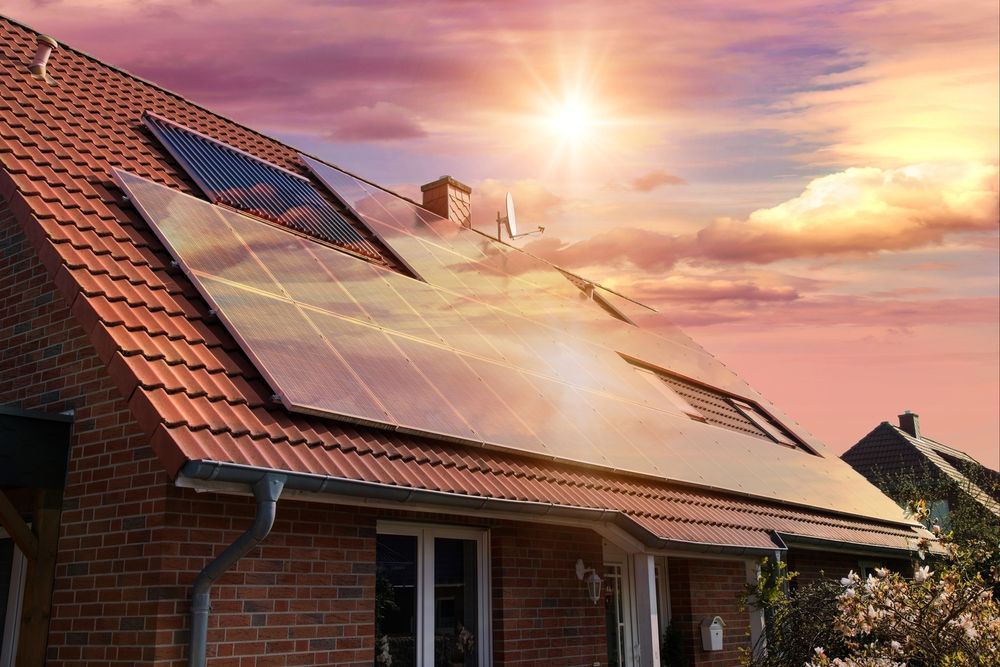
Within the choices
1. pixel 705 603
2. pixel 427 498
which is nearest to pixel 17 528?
pixel 427 498

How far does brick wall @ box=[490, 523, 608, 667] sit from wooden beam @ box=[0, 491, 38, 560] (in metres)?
3.73

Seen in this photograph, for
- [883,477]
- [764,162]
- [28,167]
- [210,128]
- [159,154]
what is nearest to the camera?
[28,167]

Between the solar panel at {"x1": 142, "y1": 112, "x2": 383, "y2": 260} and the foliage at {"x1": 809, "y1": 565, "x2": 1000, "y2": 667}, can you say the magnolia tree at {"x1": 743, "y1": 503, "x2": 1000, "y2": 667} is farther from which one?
the solar panel at {"x1": 142, "y1": 112, "x2": 383, "y2": 260}

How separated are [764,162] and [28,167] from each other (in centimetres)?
722

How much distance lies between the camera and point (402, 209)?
1301 cm

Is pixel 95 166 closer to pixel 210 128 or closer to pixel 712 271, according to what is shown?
pixel 210 128

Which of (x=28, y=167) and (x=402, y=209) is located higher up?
(x=402, y=209)

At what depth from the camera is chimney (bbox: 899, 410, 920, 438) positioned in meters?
37.3

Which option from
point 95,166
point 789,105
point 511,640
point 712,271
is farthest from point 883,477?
point 95,166

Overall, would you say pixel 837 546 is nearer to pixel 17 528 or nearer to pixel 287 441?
pixel 287 441

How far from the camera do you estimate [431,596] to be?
7.84 meters

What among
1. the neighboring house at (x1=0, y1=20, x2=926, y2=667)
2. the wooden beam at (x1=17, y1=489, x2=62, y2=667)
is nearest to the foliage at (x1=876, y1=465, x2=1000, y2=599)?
the neighboring house at (x1=0, y1=20, x2=926, y2=667)

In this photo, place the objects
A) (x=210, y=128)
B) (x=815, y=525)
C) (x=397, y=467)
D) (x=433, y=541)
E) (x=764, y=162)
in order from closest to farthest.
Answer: (x=397, y=467), (x=433, y=541), (x=764, y=162), (x=210, y=128), (x=815, y=525)

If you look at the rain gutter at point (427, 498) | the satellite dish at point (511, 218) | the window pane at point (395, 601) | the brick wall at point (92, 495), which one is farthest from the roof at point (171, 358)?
the satellite dish at point (511, 218)
